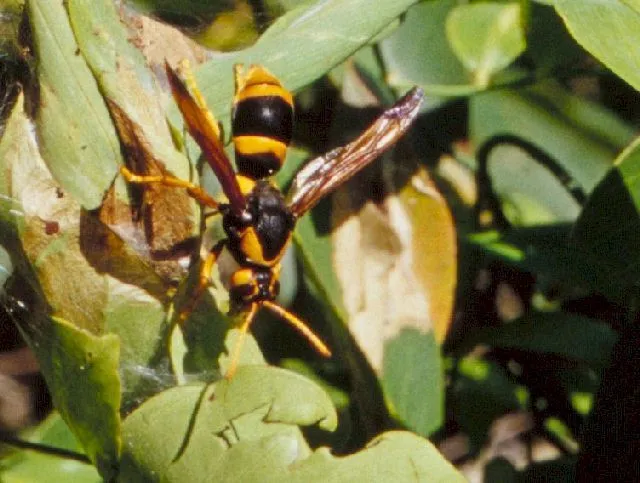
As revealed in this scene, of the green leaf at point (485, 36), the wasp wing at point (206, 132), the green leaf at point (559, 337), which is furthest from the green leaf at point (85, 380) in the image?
the green leaf at point (485, 36)

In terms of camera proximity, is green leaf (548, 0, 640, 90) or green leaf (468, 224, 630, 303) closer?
green leaf (548, 0, 640, 90)

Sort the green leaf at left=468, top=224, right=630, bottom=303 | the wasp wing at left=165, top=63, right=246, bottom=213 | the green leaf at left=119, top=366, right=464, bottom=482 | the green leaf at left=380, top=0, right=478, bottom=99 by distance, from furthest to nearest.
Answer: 1. the green leaf at left=380, top=0, right=478, bottom=99
2. the green leaf at left=468, top=224, right=630, bottom=303
3. the wasp wing at left=165, top=63, right=246, bottom=213
4. the green leaf at left=119, top=366, right=464, bottom=482

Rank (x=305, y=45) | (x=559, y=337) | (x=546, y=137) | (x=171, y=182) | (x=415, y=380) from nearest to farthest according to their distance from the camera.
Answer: (x=171, y=182)
(x=305, y=45)
(x=415, y=380)
(x=559, y=337)
(x=546, y=137)

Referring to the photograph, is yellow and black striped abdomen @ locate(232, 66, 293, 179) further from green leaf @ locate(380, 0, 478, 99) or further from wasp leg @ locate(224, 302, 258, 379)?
green leaf @ locate(380, 0, 478, 99)

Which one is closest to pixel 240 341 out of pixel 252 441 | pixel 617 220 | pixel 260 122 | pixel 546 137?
pixel 252 441

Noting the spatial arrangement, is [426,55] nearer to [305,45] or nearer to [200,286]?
[305,45]

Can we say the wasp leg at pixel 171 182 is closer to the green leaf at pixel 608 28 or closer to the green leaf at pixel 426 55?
the green leaf at pixel 608 28

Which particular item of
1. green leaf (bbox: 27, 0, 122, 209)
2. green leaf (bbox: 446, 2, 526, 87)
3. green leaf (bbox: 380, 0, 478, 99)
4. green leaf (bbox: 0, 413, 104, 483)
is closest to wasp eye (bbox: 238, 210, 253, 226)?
green leaf (bbox: 27, 0, 122, 209)
